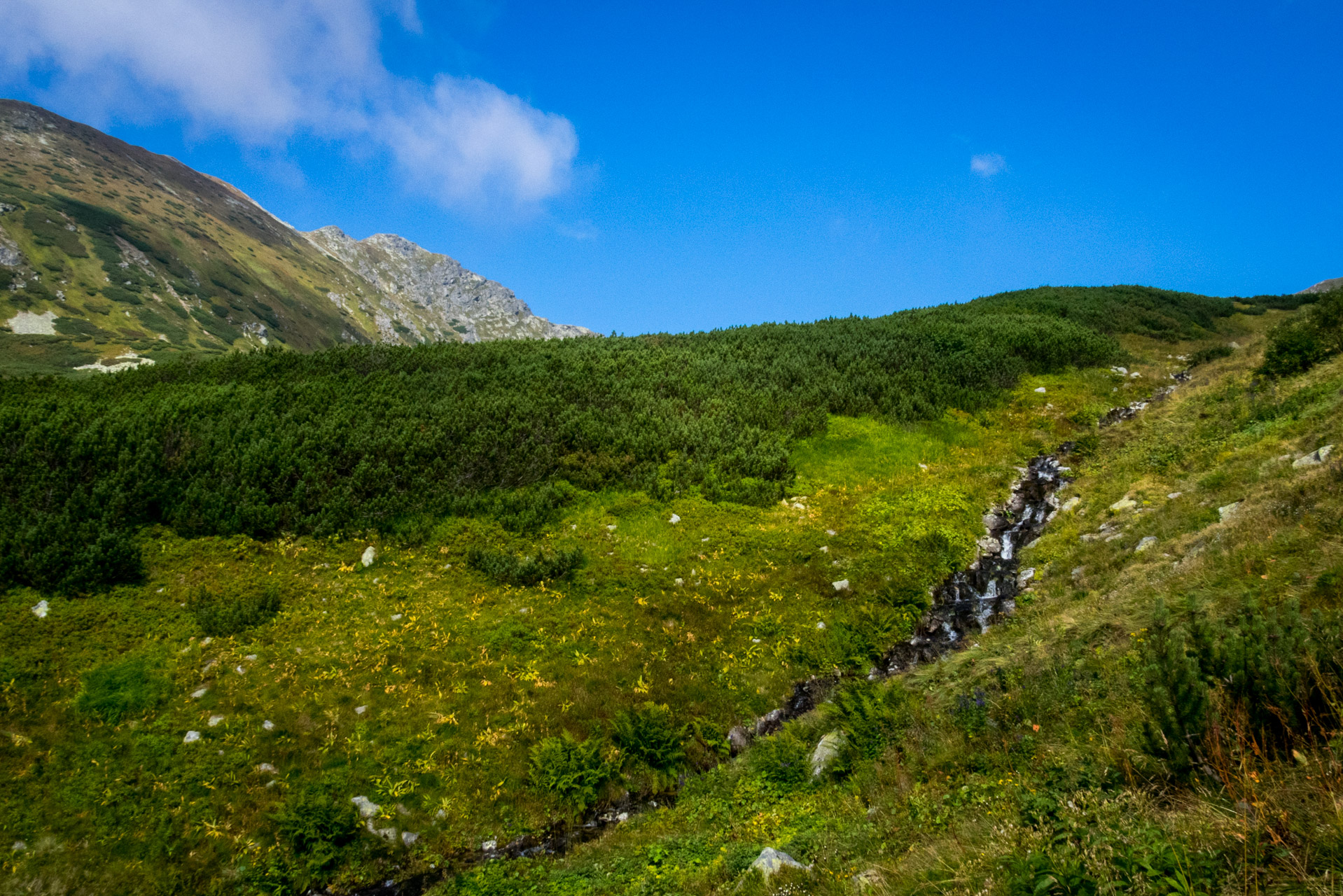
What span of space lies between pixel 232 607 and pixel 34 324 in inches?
5109

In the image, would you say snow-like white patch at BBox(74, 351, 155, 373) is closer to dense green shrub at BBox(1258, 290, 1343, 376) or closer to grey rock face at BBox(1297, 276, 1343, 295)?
dense green shrub at BBox(1258, 290, 1343, 376)

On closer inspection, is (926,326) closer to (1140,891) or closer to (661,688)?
(661,688)

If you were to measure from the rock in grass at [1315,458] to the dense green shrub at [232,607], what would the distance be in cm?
1847

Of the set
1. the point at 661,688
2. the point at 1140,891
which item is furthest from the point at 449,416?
the point at 1140,891

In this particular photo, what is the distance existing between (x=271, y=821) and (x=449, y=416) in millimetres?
11823

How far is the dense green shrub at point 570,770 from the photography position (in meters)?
8.99

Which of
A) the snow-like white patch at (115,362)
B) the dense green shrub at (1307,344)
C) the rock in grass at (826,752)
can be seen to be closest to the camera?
the rock in grass at (826,752)

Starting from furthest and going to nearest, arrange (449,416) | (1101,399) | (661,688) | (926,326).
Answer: (926,326) < (1101,399) < (449,416) < (661,688)

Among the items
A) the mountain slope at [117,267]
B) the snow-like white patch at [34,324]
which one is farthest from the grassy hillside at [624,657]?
the snow-like white patch at [34,324]

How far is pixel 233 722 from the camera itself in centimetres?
930

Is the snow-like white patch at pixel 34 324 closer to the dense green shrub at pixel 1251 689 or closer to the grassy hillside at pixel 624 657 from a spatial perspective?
the grassy hillside at pixel 624 657

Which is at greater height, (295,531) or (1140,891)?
(295,531)

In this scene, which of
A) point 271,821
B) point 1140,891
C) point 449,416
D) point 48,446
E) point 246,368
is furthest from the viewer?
point 246,368

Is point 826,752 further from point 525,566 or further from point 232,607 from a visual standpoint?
point 232,607
